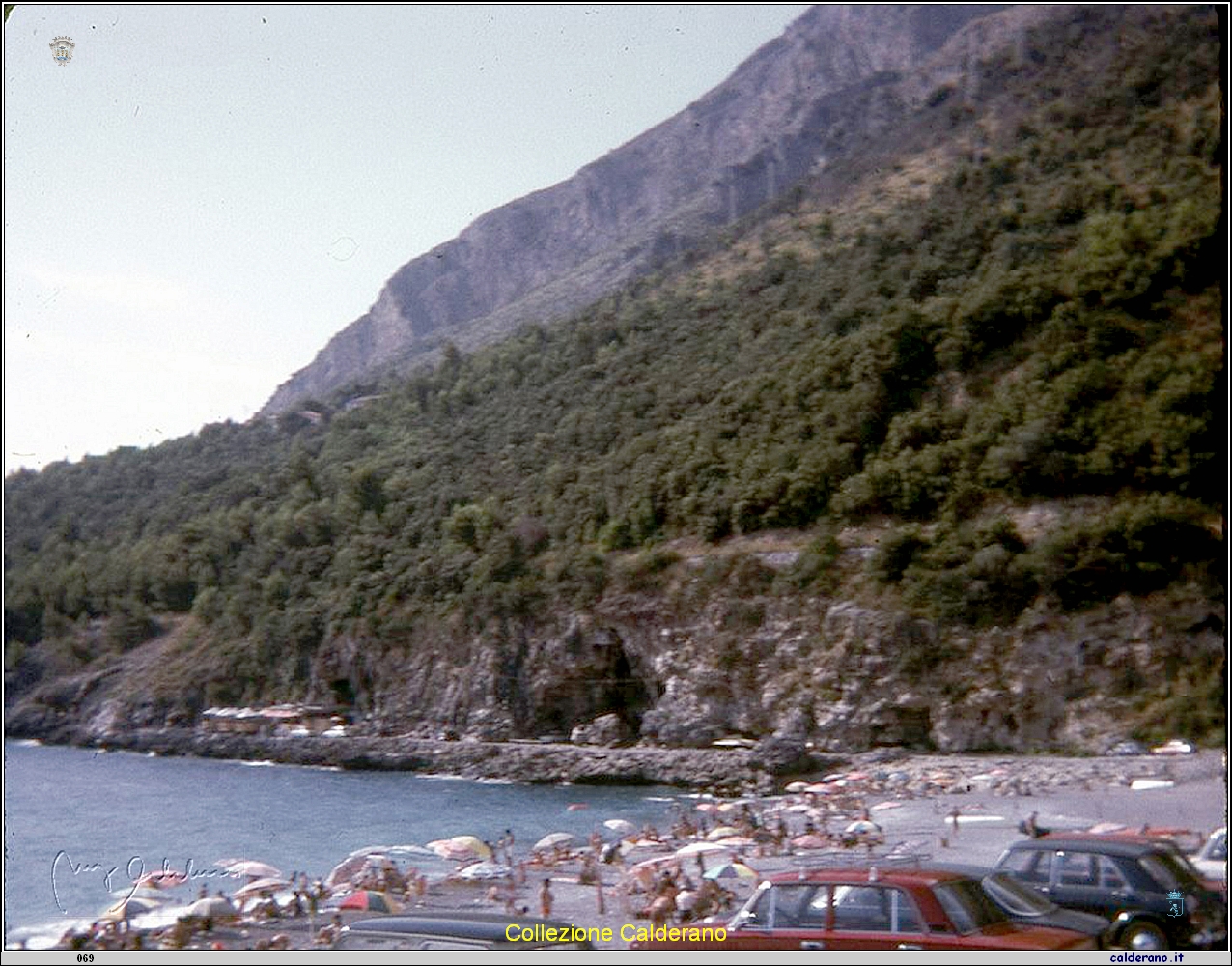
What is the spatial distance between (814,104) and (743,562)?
11005 mm

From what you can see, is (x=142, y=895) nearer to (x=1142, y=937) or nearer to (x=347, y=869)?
(x=347, y=869)

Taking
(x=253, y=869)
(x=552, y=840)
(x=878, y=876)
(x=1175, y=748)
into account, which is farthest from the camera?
(x=552, y=840)

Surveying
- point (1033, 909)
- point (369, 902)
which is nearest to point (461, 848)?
point (369, 902)

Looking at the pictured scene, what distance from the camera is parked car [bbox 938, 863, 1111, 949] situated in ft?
17.7

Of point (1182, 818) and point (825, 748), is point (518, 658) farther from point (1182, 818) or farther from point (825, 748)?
point (1182, 818)

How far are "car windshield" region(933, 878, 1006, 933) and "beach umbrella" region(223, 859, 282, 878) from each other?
4973 mm

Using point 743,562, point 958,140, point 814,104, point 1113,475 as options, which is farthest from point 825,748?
point 814,104

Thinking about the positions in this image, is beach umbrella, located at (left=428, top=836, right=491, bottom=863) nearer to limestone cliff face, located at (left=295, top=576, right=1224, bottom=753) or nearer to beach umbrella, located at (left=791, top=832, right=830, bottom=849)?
limestone cliff face, located at (left=295, top=576, right=1224, bottom=753)

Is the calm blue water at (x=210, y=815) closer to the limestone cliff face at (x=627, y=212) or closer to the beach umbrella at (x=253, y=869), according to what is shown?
the beach umbrella at (x=253, y=869)

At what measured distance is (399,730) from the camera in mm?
10281

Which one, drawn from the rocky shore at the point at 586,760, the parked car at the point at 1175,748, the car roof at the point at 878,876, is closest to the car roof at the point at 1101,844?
the car roof at the point at 878,876

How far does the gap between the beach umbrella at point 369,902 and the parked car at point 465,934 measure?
1.99ft

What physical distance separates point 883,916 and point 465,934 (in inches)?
97.1

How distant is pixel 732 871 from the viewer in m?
7.25
